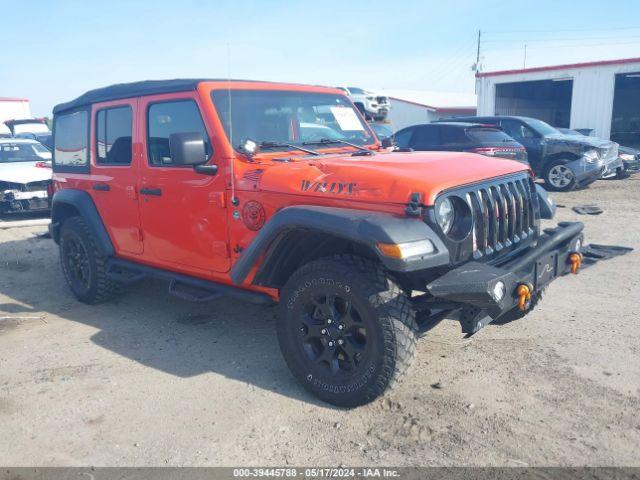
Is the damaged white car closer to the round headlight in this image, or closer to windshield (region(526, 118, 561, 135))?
the round headlight

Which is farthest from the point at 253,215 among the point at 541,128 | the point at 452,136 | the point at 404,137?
the point at 541,128

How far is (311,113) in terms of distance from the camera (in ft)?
14.6

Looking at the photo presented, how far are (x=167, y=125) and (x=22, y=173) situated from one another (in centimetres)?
684

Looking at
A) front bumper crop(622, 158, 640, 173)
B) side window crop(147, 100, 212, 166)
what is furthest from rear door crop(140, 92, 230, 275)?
front bumper crop(622, 158, 640, 173)

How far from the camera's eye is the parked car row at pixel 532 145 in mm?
10461

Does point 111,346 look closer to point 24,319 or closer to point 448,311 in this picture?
point 24,319

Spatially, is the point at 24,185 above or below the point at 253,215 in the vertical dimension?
below

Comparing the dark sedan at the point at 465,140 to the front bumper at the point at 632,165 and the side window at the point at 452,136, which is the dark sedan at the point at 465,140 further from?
the front bumper at the point at 632,165

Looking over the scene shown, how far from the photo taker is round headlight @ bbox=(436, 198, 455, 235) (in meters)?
3.08

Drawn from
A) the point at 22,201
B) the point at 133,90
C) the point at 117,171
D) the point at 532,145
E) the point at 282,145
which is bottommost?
the point at 22,201

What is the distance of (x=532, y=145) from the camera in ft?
39.7

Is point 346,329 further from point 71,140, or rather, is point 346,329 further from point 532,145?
point 532,145

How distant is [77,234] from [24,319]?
904 mm

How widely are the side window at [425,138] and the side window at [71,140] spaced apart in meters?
7.04
